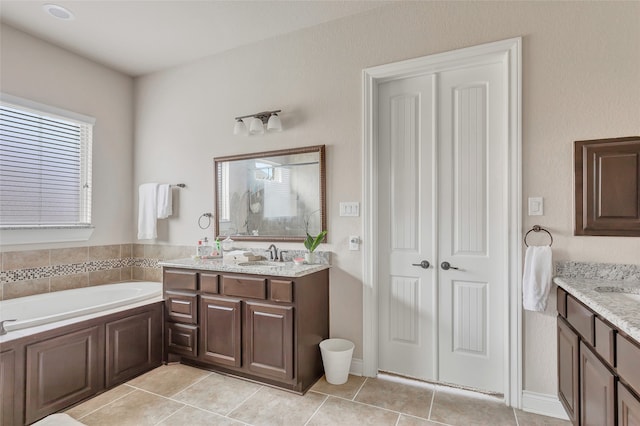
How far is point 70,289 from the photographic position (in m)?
3.20

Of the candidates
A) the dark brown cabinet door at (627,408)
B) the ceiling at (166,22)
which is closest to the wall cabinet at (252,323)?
the dark brown cabinet door at (627,408)

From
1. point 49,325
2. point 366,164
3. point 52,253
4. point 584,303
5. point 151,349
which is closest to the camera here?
point 584,303

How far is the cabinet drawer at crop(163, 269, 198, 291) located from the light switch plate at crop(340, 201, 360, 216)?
1.33 m

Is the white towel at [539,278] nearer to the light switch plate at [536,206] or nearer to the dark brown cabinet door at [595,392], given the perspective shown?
the light switch plate at [536,206]

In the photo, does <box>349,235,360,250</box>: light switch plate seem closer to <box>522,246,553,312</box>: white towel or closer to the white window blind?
<box>522,246,553,312</box>: white towel

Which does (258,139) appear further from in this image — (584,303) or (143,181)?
(584,303)

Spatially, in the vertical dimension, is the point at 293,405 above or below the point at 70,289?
below

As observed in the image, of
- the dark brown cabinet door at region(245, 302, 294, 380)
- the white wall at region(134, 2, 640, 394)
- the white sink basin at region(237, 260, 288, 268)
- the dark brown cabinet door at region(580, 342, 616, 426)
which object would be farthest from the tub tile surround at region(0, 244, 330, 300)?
the dark brown cabinet door at region(580, 342, 616, 426)

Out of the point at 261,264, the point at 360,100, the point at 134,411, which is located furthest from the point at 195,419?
the point at 360,100

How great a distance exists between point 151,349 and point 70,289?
114 centimetres

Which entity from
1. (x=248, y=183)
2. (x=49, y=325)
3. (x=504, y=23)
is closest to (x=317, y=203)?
(x=248, y=183)

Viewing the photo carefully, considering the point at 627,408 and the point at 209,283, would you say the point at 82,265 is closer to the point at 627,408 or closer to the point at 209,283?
the point at 209,283

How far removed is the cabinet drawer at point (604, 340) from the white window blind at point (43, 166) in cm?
408

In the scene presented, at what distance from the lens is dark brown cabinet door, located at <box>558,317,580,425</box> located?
173 centimetres
